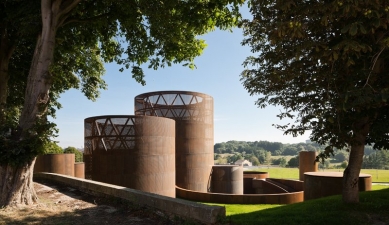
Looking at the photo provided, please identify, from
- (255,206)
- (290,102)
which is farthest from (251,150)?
(290,102)

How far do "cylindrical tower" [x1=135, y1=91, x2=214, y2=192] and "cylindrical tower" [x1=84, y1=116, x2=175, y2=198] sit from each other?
7.55m

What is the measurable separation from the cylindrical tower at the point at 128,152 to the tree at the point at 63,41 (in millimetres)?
3016

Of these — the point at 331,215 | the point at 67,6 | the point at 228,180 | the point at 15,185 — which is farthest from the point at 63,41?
the point at 228,180

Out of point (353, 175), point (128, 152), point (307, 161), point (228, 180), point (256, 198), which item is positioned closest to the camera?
point (353, 175)

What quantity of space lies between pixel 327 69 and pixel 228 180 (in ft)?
61.0

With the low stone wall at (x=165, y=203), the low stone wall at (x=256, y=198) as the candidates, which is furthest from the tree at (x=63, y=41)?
the low stone wall at (x=256, y=198)

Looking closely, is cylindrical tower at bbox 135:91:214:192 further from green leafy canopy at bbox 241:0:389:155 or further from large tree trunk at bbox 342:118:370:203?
large tree trunk at bbox 342:118:370:203

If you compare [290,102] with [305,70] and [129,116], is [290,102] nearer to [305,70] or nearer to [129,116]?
[305,70]

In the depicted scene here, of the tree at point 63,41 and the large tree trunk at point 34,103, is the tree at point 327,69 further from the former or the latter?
the large tree trunk at point 34,103

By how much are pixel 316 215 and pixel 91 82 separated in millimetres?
14500

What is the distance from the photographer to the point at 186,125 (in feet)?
77.8

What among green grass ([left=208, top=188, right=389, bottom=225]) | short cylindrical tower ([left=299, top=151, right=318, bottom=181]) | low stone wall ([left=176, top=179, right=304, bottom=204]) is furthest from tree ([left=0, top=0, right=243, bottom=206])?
short cylindrical tower ([left=299, top=151, right=318, bottom=181])

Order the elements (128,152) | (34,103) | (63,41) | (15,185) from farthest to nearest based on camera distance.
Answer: (128,152)
(63,41)
(34,103)
(15,185)

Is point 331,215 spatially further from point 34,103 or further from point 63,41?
point 63,41
